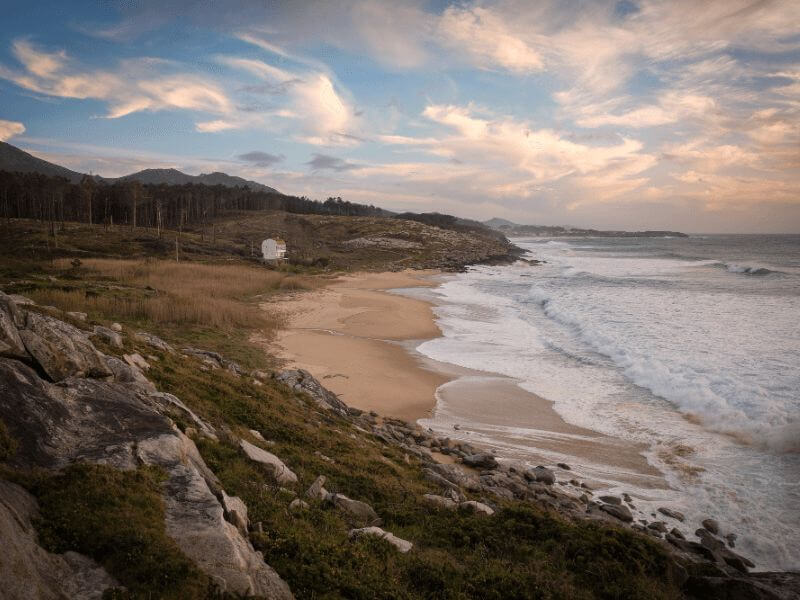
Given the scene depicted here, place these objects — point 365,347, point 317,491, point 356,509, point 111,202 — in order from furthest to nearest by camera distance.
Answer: point 111,202 < point 365,347 < point 317,491 < point 356,509

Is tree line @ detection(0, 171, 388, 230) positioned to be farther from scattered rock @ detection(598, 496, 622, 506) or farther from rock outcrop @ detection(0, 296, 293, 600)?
scattered rock @ detection(598, 496, 622, 506)

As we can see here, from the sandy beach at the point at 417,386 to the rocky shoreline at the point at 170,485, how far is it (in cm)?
263

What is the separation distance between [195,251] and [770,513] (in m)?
61.0

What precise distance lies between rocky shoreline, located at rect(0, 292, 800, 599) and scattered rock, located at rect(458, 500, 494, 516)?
27 mm

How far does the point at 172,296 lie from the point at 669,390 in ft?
81.8

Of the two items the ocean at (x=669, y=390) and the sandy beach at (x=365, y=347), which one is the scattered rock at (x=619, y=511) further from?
the sandy beach at (x=365, y=347)

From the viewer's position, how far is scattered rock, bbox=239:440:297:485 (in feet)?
26.2

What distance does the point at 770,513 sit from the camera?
10484 millimetres

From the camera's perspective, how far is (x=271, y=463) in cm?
814

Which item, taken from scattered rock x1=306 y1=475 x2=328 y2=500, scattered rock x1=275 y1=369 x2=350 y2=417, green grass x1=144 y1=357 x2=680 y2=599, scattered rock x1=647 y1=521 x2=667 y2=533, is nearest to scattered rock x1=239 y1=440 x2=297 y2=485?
green grass x1=144 y1=357 x2=680 y2=599

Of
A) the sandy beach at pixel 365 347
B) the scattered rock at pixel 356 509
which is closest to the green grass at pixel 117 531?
the scattered rock at pixel 356 509

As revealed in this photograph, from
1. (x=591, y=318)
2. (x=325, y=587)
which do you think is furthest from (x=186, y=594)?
(x=591, y=318)

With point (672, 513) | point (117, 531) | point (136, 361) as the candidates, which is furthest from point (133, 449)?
point (672, 513)

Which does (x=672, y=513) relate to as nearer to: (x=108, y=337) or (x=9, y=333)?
(x=9, y=333)
